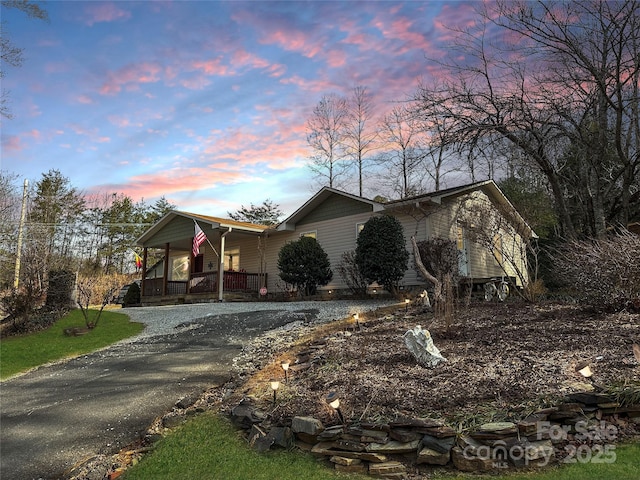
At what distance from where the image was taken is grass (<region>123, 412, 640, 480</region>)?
287cm

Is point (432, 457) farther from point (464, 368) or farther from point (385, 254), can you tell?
point (385, 254)

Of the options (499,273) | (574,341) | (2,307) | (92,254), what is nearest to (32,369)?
(2,307)

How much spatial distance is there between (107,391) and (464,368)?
196 inches

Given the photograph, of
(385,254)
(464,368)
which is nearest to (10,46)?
(385,254)

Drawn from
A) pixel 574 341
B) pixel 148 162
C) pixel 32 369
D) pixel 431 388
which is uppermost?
pixel 148 162

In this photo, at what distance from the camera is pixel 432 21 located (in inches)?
436

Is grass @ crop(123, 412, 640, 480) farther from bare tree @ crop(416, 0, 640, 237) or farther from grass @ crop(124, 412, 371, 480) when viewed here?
bare tree @ crop(416, 0, 640, 237)

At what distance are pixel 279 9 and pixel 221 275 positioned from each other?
433 inches

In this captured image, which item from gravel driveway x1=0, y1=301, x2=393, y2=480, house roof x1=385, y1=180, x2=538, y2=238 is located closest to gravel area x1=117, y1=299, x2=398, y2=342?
gravel driveway x1=0, y1=301, x2=393, y2=480

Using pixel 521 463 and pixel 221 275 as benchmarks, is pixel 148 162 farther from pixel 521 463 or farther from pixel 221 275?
pixel 521 463

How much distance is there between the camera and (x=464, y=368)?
4.57m

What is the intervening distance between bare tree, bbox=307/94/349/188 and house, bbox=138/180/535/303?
10.3 meters

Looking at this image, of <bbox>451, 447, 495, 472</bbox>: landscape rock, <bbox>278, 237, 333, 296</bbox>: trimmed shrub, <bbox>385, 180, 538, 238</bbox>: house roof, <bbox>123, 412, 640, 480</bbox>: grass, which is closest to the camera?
<bbox>123, 412, 640, 480</bbox>: grass

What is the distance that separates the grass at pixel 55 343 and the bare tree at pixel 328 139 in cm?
1883
